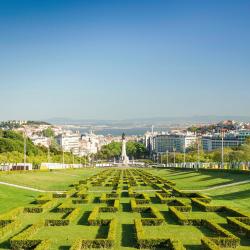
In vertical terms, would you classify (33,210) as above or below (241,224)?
below

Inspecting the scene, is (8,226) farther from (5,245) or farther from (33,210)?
(33,210)

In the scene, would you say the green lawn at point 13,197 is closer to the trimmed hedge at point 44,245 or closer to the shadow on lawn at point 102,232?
the shadow on lawn at point 102,232

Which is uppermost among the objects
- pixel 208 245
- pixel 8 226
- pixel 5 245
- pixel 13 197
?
pixel 208 245

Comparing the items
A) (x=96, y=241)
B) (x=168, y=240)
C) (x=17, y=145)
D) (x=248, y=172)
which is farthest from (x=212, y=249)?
(x=17, y=145)

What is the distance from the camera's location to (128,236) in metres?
18.6

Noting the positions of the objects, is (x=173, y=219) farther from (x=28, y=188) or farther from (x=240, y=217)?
(x=28, y=188)

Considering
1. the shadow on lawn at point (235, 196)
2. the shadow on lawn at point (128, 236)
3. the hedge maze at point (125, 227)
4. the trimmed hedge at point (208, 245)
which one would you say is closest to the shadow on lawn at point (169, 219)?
the hedge maze at point (125, 227)

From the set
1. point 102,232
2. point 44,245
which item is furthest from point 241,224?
point 44,245

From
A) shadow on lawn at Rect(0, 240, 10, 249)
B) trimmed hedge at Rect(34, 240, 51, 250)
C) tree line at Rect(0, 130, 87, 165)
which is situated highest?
tree line at Rect(0, 130, 87, 165)

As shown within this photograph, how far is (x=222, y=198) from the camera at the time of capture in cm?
3256

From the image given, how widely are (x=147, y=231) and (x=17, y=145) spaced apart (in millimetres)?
96288

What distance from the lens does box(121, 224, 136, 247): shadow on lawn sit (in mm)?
17144

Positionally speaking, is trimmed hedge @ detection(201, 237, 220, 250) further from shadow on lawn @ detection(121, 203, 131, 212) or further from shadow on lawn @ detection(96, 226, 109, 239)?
shadow on lawn @ detection(121, 203, 131, 212)

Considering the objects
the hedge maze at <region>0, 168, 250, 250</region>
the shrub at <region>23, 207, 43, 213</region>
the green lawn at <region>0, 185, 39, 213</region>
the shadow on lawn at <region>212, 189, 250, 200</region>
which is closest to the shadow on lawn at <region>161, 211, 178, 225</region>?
the hedge maze at <region>0, 168, 250, 250</region>
